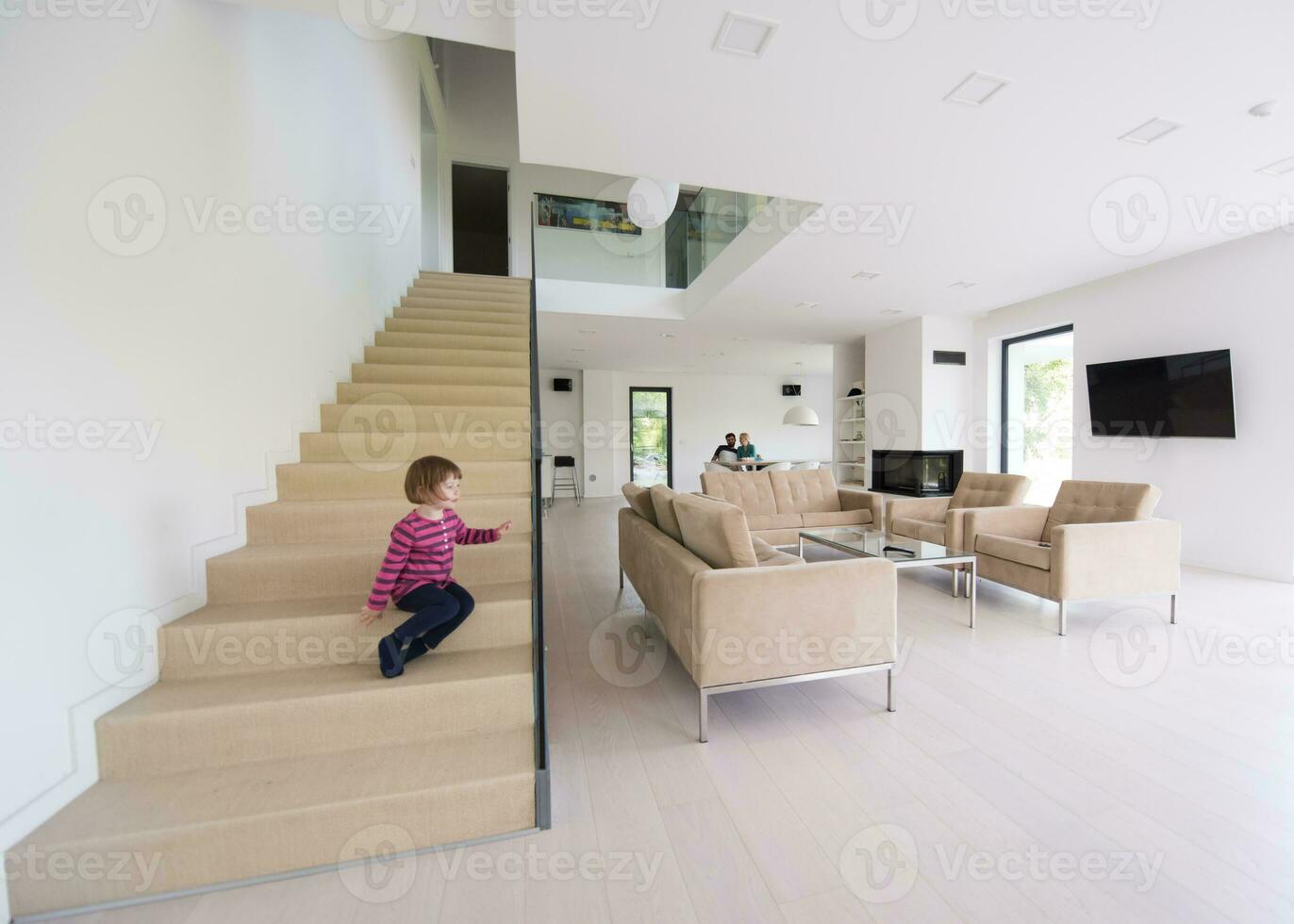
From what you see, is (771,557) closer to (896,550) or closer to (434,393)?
(896,550)

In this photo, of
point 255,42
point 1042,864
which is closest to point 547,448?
point 255,42

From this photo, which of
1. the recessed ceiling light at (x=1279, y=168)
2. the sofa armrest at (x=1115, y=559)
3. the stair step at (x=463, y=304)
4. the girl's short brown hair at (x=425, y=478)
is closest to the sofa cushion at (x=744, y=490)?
the stair step at (x=463, y=304)

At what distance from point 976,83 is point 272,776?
378 centimetres

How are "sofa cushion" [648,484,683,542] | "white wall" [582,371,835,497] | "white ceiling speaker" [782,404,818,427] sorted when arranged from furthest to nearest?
"white wall" [582,371,835,497], "white ceiling speaker" [782,404,818,427], "sofa cushion" [648,484,683,542]

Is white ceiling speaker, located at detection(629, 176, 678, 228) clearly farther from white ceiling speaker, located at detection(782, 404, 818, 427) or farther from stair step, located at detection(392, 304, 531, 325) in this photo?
white ceiling speaker, located at detection(782, 404, 818, 427)

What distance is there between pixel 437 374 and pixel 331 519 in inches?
61.1

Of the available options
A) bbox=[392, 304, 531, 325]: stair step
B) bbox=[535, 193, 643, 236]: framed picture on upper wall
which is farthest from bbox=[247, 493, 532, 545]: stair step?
bbox=[535, 193, 643, 236]: framed picture on upper wall

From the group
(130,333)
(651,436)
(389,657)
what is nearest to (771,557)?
(389,657)

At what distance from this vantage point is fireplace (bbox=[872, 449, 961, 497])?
6750 mm

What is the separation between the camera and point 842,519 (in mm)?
5320

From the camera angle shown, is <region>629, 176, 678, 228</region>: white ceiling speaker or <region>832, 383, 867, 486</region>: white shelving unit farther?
<region>832, 383, 867, 486</region>: white shelving unit

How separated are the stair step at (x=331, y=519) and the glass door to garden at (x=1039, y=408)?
5.97 meters

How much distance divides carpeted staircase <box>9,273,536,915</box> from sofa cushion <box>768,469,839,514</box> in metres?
3.47

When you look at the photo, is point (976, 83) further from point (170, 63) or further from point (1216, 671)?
point (170, 63)
